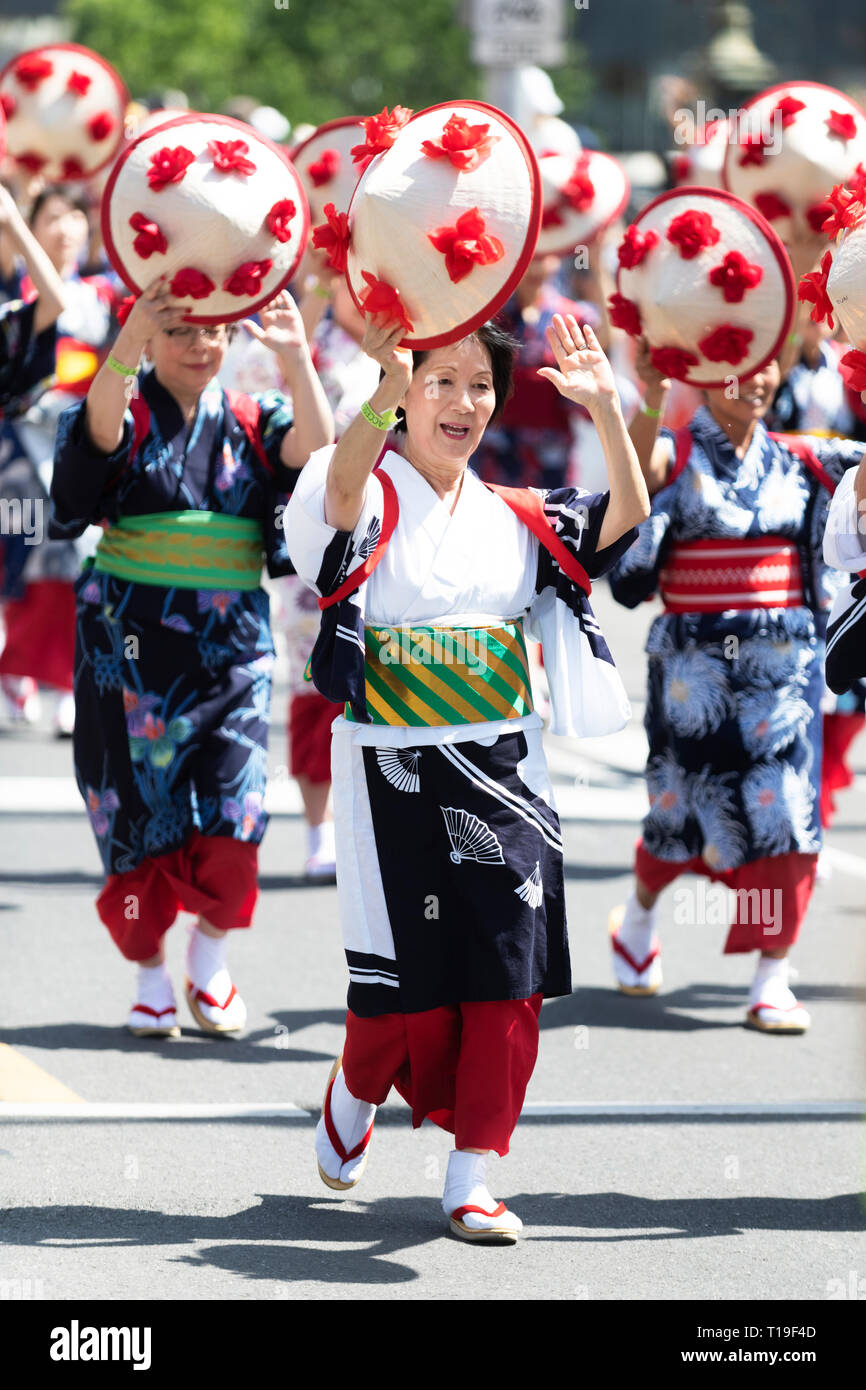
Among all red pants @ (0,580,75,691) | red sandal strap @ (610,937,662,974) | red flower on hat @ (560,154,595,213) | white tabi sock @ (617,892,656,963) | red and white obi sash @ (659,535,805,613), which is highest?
red flower on hat @ (560,154,595,213)

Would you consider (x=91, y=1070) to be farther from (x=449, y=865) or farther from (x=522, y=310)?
(x=522, y=310)

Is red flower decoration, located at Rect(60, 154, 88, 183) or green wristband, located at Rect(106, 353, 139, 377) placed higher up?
green wristband, located at Rect(106, 353, 139, 377)

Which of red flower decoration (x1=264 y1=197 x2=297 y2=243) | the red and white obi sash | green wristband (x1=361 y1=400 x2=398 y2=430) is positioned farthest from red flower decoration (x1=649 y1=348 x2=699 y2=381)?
green wristband (x1=361 y1=400 x2=398 y2=430)

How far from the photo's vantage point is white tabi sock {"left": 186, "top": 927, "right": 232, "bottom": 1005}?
574 centimetres

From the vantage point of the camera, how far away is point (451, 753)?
4258 mm

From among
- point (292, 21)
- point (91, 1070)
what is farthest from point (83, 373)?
point (292, 21)

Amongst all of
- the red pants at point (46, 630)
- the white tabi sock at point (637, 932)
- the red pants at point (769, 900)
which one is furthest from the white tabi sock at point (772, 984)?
the red pants at point (46, 630)

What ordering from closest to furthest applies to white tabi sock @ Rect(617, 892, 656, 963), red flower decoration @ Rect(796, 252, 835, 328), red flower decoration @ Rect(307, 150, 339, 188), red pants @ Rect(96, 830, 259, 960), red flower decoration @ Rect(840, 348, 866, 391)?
1. red flower decoration @ Rect(840, 348, 866, 391)
2. red flower decoration @ Rect(796, 252, 835, 328)
3. red pants @ Rect(96, 830, 259, 960)
4. white tabi sock @ Rect(617, 892, 656, 963)
5. red flower decoration @ Rect(307, 150, 339, 188)

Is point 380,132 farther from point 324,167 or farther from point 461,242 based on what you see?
point 324,167

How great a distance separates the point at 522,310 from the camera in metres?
8.83

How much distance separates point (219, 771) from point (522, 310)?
→ 3693 millimetres

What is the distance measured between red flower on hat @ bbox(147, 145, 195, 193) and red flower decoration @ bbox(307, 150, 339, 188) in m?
2.03

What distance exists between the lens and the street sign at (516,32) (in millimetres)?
12773

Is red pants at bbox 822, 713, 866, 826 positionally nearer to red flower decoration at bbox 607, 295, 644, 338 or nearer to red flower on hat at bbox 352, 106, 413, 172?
red flower decoration at bbox 607, 295, 644, 338
